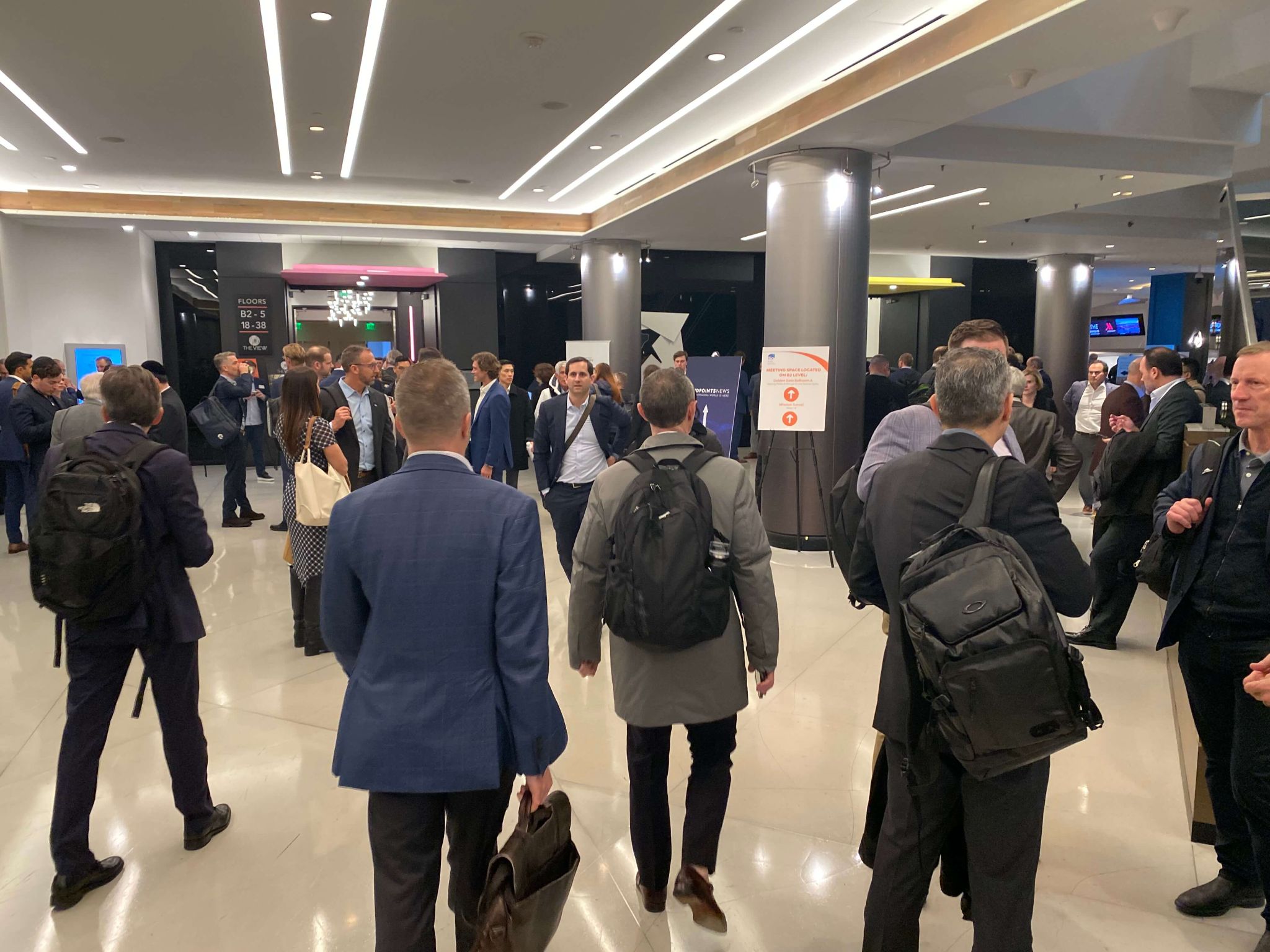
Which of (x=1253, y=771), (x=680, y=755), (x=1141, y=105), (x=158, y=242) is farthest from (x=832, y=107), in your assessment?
(x=158, y=242)

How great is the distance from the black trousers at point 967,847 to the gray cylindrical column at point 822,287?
5166 millimetres

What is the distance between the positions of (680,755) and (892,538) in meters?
1.87

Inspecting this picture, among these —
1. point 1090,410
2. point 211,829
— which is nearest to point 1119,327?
point 1090,410

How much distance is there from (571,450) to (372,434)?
116cm

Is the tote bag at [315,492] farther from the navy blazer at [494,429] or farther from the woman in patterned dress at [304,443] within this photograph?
the navy blazer at [494,429]

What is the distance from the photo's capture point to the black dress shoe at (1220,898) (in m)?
2.46

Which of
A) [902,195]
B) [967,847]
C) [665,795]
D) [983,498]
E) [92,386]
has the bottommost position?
[665,795]

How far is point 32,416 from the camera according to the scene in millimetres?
6797

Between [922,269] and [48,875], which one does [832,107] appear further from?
[922,269]

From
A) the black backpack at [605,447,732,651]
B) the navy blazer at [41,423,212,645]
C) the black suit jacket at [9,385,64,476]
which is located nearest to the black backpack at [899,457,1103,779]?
the black backpack at [605,447,732,651]

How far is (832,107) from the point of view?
6.12 m

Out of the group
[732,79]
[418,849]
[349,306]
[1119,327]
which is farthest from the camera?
[1119,327]

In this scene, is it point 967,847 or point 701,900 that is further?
point 701,900

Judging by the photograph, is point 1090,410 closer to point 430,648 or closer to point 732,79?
point 732,79
